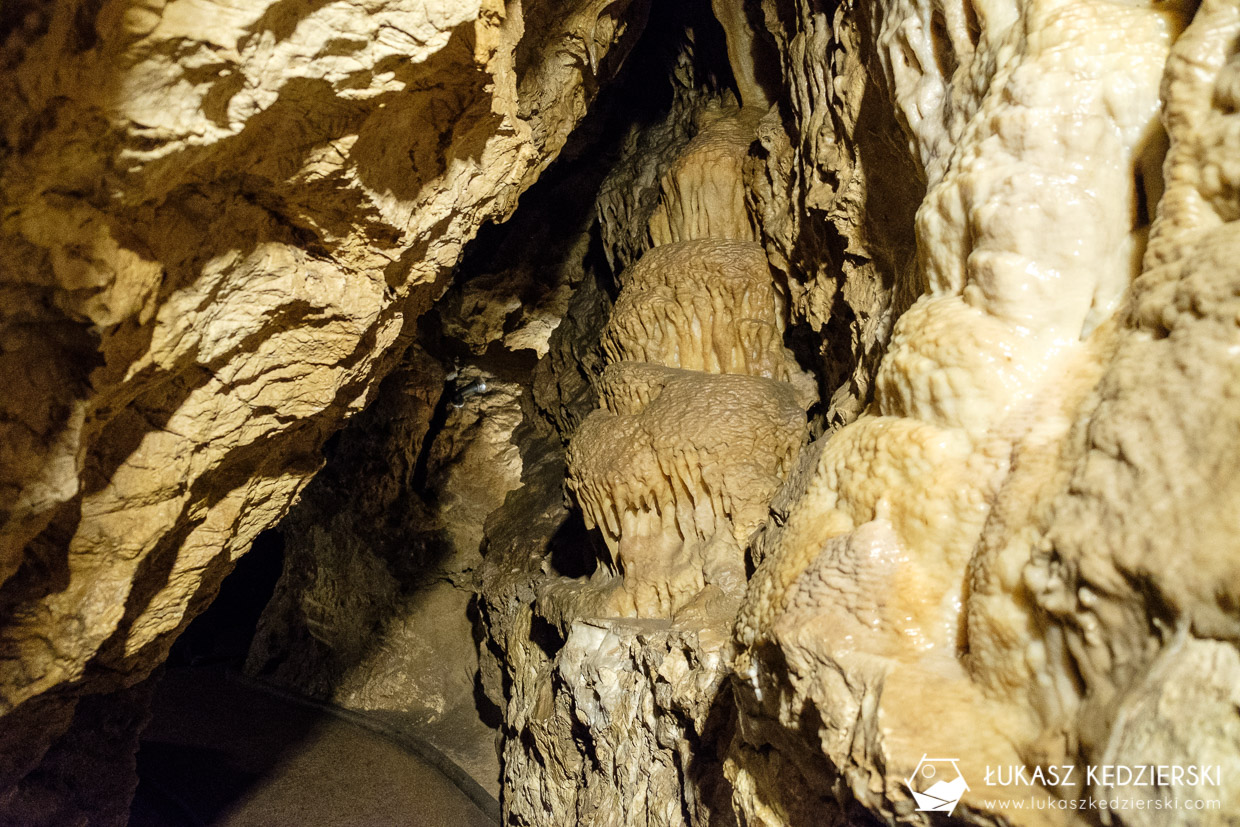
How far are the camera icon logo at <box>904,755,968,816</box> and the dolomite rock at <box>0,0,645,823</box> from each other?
197 centimetres

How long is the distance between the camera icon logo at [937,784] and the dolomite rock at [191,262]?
197 centimetres

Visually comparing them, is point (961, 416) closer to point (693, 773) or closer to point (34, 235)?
point (693, 773)

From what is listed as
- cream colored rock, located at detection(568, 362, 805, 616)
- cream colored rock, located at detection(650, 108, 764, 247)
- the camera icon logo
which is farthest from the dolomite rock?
the camera icon logo

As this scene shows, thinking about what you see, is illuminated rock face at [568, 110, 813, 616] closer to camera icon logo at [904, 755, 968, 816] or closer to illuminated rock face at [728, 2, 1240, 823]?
illuminated rock face at [728, 2, 1240, 823]

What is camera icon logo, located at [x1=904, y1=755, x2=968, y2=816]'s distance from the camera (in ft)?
4.32

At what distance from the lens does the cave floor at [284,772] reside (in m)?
4.66

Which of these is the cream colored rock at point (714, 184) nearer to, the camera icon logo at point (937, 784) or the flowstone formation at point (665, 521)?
the flowstone formation at point (665, 521)

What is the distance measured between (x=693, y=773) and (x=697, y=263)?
2.67 meters

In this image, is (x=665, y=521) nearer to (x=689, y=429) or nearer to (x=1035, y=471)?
(x=689, y=429)

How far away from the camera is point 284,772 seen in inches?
199

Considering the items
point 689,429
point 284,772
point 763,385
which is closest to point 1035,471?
point 689,429

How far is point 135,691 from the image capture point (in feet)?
11.9

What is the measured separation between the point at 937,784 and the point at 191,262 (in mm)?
2130

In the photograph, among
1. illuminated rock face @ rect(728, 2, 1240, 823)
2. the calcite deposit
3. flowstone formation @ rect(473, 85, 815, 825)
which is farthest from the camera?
flowstone formation @ rect(473, 85, 815, 825)
